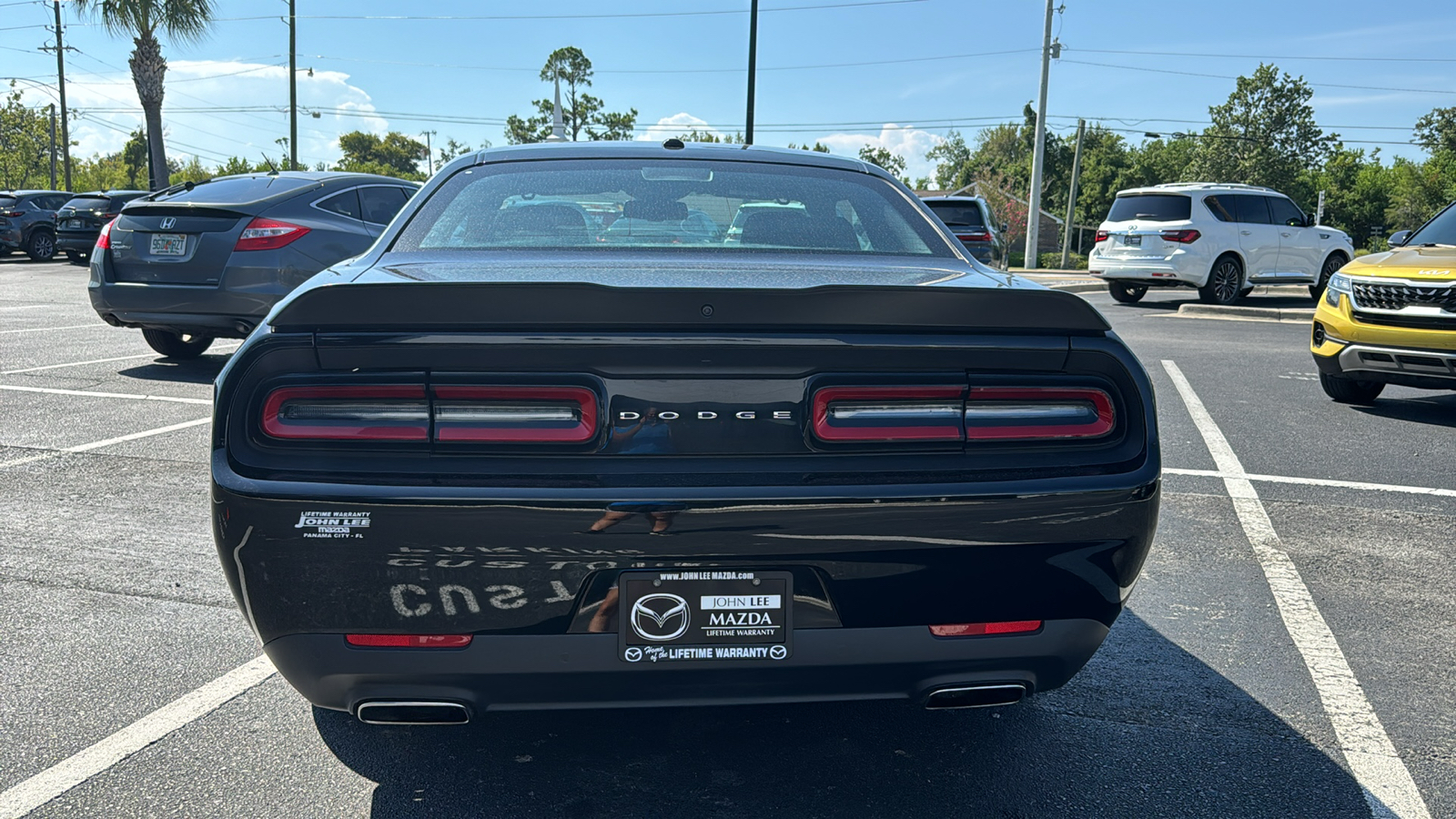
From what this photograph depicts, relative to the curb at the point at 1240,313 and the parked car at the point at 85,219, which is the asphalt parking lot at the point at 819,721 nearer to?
the curb at the point at 1240,313

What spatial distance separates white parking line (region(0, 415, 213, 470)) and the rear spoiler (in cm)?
437

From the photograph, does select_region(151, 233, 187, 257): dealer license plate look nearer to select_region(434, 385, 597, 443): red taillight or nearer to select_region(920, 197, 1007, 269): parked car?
select_region(434, 385, 597, 443): red taillight

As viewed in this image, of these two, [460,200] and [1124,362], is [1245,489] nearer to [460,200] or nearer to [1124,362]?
[1124,362]

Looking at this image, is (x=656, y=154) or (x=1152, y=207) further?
(x=1152, y=207)

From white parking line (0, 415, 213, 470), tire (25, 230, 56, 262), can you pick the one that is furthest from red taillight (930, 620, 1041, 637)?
tire (25, 230, 56, 262)

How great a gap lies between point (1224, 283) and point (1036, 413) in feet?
54.9

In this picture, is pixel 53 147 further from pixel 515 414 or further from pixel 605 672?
pixel 605 672

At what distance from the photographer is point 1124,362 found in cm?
231

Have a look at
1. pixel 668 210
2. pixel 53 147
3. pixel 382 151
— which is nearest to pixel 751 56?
pixel 668 210

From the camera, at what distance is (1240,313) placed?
1594 cm

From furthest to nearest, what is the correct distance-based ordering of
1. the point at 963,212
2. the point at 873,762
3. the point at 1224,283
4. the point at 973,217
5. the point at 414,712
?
the point at 1224,283, the point at 963,212, the point at 973,217, the point at 873,762, the point at 414,712

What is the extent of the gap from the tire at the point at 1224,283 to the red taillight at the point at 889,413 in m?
16.5

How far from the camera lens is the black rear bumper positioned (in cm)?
214

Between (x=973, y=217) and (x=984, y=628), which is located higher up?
(x=973, y=217)
